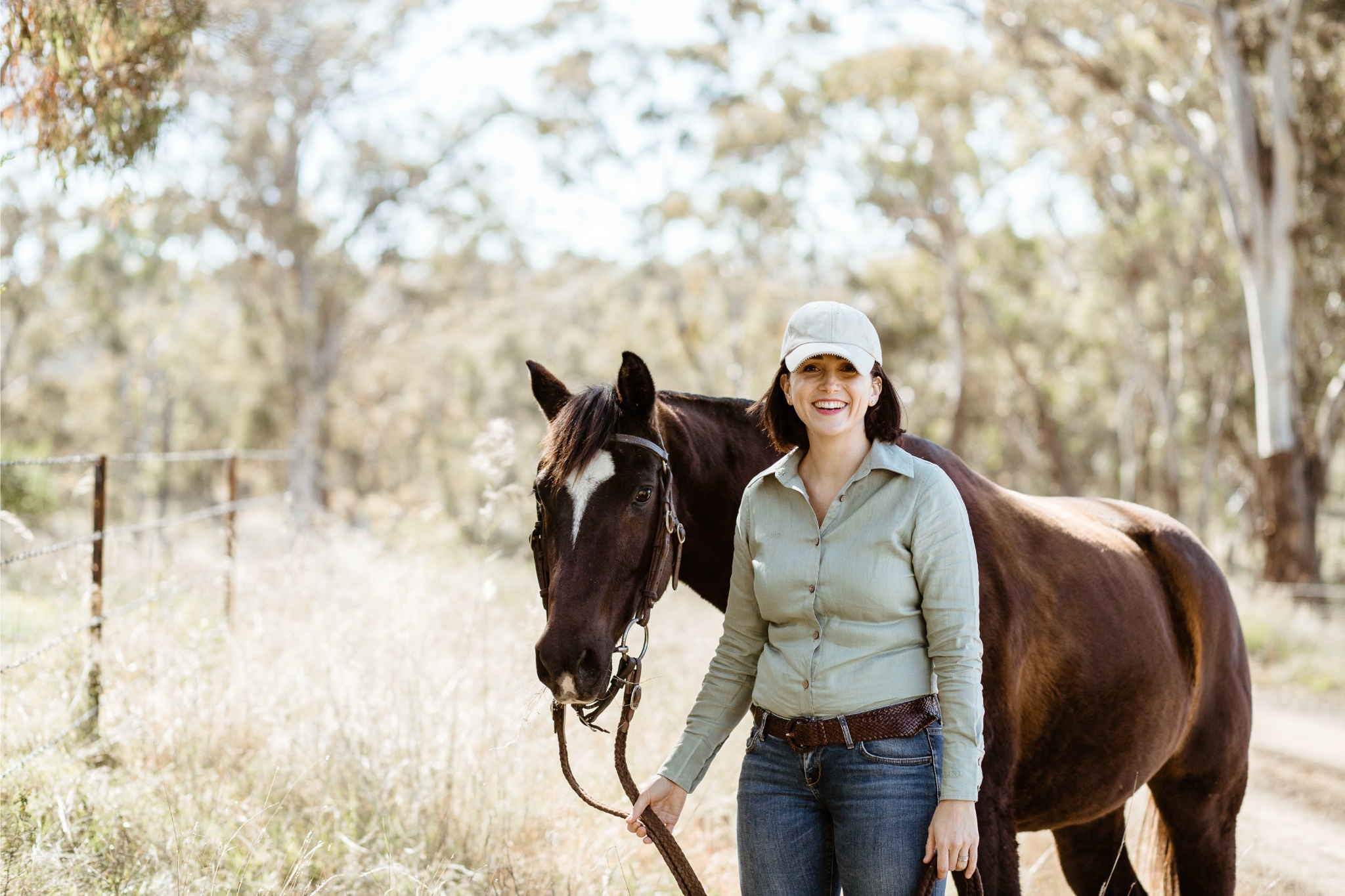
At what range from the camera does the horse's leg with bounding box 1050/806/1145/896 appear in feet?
13.3

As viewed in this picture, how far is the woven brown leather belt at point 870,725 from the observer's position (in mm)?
2115

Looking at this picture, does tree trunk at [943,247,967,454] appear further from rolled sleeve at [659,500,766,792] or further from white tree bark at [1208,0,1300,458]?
rolled sleeve at [659,500,766,792]

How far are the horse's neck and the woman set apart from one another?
1.89 feet

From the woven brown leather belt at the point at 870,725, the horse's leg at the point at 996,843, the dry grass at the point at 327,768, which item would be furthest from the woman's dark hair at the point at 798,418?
the dry grass at the point at 327,768

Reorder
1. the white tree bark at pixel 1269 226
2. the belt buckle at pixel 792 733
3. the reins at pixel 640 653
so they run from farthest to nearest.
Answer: the white tree bark at pixel 1269 226 → the reins at pixel 640 653 → the belt buckle at pixel 792 733

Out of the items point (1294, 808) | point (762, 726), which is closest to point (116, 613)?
point (762, 726)

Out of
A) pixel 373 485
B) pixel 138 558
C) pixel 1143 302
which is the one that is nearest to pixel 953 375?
pixel 1143 302

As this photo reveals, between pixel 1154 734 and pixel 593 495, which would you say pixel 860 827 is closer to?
pixel 593 495

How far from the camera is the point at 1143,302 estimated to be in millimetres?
24672

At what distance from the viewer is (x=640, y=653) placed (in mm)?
2611

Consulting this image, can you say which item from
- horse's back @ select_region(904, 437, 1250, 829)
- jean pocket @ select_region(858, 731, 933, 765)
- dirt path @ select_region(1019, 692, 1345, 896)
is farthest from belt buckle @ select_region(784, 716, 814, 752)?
dirt path @ select_region(1019, 692, 1345, 896)

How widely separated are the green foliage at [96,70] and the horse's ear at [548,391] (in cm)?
264

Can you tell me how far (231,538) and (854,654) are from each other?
202 inches

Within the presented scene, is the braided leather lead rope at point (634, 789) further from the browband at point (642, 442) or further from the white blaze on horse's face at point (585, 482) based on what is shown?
the browband at point (642, 442)
